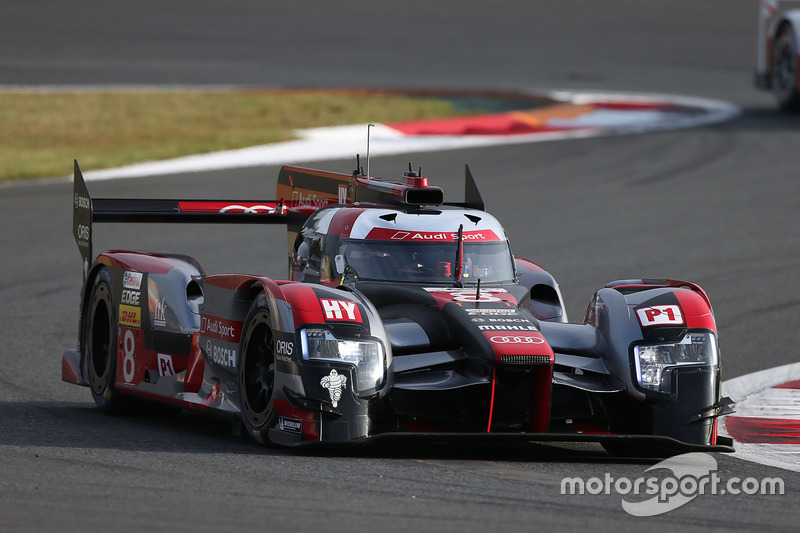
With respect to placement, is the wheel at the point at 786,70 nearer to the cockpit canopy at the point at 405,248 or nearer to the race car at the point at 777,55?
the race car at the point at 777,55

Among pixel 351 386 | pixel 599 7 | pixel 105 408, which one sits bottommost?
pixel 105 408

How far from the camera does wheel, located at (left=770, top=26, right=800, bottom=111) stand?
982 inches

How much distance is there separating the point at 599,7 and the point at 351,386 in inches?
1574

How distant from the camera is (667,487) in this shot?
265 inches

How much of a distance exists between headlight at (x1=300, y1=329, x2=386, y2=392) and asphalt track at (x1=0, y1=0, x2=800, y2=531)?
0.43 meters

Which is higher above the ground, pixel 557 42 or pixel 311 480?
pixel 557 42

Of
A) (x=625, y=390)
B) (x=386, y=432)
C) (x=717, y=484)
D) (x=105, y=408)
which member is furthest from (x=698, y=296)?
(x=105, y=408)

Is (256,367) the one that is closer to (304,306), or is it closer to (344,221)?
(304,306)

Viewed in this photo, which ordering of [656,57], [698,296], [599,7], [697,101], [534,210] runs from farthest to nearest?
[599,7] → [656,57] → [697,101] → [534,210] → [698,296]

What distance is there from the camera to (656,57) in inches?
1441

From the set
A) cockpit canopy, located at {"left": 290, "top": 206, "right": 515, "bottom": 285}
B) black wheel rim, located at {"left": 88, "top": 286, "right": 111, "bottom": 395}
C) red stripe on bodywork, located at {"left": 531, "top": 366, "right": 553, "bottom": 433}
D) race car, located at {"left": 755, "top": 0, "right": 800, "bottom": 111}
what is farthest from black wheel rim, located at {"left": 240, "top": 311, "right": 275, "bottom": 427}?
race car, located at {"left": 755, "top": 0, "right": 800, "bottom": 111}

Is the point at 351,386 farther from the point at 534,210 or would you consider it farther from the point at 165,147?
the point at 165,147

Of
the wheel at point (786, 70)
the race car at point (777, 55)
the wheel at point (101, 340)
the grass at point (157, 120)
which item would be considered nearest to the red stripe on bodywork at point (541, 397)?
the wheel at point (101, 340)

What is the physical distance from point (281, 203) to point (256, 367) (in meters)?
3.16
